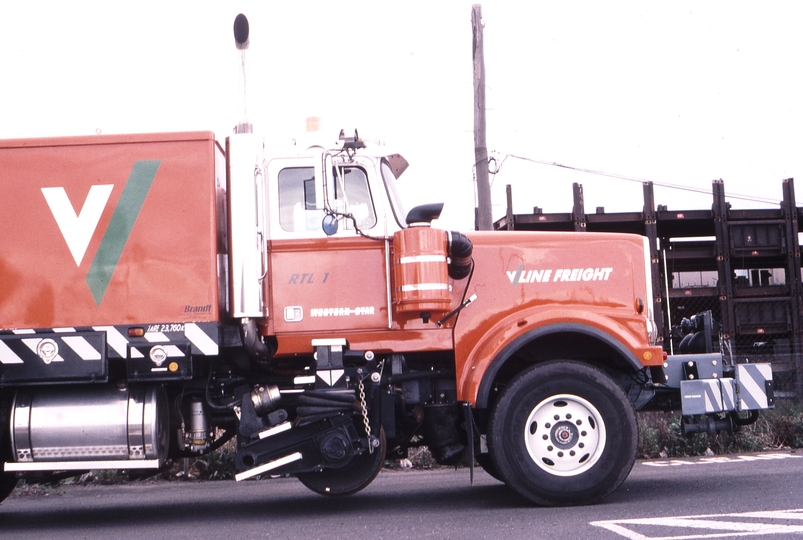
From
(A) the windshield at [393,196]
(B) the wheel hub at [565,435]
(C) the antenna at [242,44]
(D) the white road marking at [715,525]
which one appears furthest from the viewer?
(A) the windshield at [393,196]

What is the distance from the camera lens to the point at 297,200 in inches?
282

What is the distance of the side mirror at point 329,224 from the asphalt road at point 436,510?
2.20 m

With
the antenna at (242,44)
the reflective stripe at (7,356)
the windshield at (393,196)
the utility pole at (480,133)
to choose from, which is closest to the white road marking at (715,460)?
the utility pole at (480,133)

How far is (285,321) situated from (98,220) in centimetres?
164

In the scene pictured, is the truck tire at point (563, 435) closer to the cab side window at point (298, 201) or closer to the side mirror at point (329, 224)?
the side mirror at point (329, 224)

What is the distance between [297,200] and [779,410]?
8.03 meters

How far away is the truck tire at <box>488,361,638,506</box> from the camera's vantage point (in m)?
6.75

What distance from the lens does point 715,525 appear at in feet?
18.0

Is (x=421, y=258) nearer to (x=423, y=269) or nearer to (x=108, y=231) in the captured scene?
(x=423, y=269)

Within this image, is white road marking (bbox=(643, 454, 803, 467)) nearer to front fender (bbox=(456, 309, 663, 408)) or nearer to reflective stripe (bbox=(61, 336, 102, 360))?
front fender (bbox=(456, 309, 663, 408))

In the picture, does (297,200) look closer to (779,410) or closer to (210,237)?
(210,237)

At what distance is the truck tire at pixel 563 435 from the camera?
6.75 meters

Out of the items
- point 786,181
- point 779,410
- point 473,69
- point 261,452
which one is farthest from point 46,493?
point 786,181

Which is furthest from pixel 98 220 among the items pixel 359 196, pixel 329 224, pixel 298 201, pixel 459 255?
pixel 459 255
